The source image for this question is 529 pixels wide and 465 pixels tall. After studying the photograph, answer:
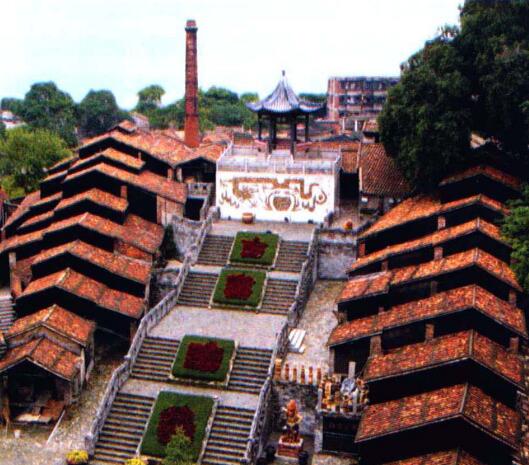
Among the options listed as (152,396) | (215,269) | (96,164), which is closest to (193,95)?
(96,164)

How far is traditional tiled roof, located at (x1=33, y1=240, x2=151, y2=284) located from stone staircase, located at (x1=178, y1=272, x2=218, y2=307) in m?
2.25

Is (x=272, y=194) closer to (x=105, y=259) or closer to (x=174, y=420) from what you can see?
(x=105, y=259)

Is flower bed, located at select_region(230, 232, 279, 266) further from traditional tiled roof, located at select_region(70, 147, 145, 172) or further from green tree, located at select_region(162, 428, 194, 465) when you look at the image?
green tree, located at select_region(162, 428, 194, 465)

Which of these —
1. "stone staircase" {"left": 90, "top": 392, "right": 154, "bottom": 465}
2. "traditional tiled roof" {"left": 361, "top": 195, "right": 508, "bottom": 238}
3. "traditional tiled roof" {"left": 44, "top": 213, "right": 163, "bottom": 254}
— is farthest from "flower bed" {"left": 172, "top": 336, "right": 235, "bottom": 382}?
"traditional tiled roof" {"left": 361, "top": 195, "right": 508, "bottom": 238}

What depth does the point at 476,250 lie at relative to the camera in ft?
107

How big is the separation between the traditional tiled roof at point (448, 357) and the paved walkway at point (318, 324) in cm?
524

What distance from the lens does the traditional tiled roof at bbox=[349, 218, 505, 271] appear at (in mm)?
34062

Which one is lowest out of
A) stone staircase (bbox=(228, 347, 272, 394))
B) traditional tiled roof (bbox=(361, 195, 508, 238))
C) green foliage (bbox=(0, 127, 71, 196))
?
stone staircase (bbox=(228, 347, 272, 394))

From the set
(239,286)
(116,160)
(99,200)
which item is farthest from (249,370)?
(116,160)

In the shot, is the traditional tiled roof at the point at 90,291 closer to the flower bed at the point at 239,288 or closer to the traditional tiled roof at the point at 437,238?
the flower bed at the point at 239,288

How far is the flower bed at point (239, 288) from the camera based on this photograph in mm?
38750

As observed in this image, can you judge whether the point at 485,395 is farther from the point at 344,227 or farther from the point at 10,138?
the point at 10,138

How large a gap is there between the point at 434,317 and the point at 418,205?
1234 centimetres

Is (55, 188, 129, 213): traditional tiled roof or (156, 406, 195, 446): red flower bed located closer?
(156, 406, 195, 446): red flower bed
